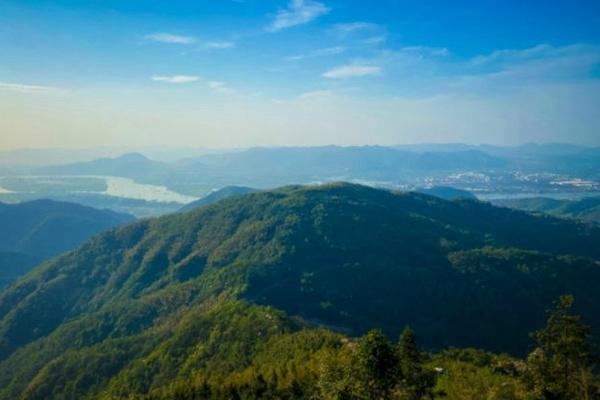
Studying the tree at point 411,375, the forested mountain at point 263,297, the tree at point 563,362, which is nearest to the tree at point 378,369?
the tree at point 411,375

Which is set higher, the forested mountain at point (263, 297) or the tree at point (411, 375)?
the tree at point (411, 375)

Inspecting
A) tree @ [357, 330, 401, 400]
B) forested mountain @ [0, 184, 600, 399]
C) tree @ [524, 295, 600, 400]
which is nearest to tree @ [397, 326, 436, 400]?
tree @ [357, 330, 401, 400]

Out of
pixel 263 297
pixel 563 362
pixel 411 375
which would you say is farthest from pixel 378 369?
pixel 263 297

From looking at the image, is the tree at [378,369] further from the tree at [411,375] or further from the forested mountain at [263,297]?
the forested mountain at [263,297]

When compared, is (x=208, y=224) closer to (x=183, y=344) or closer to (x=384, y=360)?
(x=183, y=344)

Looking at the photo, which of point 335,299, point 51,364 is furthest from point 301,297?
point 51,364

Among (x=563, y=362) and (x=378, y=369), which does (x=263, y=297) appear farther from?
(x=563, y=362)
